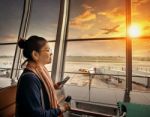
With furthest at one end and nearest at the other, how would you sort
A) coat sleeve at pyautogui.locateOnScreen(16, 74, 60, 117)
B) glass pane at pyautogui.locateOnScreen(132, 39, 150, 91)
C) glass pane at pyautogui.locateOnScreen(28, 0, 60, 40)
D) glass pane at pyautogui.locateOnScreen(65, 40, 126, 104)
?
glass pane at pyautogui.locateOnScreen(28, 0, 60, 40) < glass pane at pyautogui.locateOnScreen(65, 40, 126, 104) < glass pane at pyautogui.locateOnScreen(132, 39, 150, 91) < coat sleeve at pyautogui.locateOnScreen(16, 74, 60, 117)

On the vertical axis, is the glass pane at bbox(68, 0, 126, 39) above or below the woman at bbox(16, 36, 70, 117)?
above

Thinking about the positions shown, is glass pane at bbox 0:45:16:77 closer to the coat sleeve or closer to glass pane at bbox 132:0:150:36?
glass pane at bbox 132:0:150:36

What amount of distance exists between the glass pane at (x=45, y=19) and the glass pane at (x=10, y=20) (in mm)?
306

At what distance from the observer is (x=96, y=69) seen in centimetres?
294

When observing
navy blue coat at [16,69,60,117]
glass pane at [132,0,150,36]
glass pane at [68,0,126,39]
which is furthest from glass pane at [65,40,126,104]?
navy blue coat at [16,69,60,117]

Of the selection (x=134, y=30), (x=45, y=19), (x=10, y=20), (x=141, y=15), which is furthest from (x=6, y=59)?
(x=141, y=15)

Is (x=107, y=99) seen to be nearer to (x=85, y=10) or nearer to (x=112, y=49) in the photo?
(x=112, y=49)

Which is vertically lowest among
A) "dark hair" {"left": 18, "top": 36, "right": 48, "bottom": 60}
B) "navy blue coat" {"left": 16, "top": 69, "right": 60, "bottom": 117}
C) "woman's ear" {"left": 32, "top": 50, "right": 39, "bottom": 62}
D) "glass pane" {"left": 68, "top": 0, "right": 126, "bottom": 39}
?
"navy blue coat" {"left": 16, "top": 69, "right": 60, "bottom": 117}

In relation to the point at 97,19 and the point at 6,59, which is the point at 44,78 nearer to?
the point at 97,19

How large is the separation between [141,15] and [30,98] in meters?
2.16

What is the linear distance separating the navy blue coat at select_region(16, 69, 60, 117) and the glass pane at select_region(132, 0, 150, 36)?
6.29ft

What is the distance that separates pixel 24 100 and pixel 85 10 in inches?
86.9

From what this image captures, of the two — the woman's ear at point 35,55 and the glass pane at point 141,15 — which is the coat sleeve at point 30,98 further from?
the glass pane at point 141,15

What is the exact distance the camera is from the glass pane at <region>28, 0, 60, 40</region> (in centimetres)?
326
